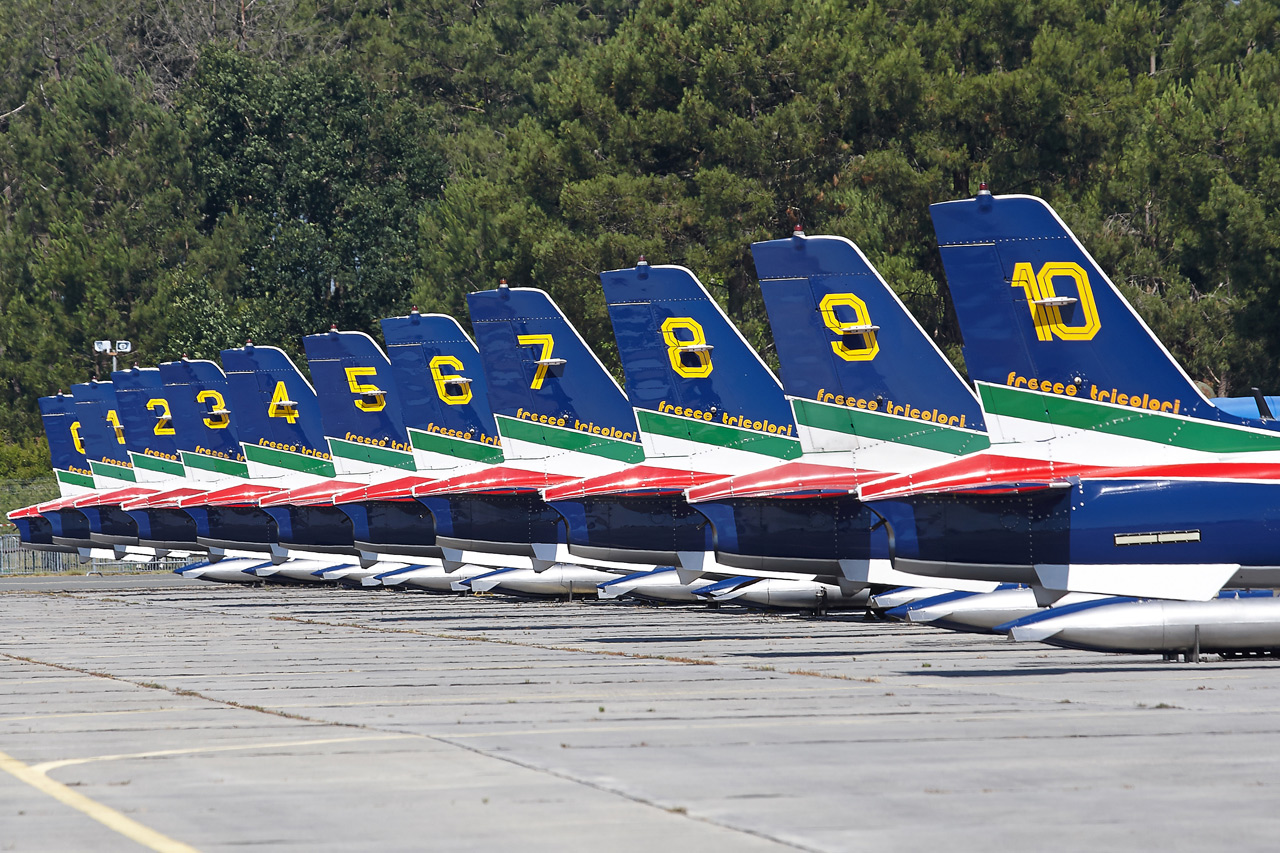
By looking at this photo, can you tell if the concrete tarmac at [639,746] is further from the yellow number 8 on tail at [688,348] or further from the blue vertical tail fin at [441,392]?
the blue vertical tail fin at [441,392]

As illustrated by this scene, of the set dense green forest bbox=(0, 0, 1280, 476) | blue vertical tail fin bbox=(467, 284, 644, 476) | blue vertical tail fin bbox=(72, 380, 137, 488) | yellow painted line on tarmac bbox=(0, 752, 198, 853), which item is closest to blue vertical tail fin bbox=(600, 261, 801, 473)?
blue vertical tail fin bbox=(467, 284, 644, 476)

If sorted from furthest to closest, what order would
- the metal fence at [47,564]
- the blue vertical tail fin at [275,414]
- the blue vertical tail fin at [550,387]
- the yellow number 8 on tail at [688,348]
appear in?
the metal fence at [47,564] < the blue vertical tail fin at [275,414] < the blue vertical tail fin at [550,387] < the yellow number 8 on tail at [688,348]

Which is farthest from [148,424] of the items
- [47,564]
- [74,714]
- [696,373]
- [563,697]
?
[563,697]

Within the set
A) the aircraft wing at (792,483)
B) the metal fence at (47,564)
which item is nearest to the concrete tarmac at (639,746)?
the aircraft wing at (792,483)

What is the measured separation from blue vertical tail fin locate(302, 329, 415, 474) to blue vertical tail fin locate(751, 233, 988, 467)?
45.1ft

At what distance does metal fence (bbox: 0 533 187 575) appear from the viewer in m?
58.1

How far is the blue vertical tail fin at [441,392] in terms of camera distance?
107 feet

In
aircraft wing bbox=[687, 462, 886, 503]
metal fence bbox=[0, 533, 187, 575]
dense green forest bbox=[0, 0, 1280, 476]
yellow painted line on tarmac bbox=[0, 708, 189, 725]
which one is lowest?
metal fence bbox=[0, 533, 187, 575]

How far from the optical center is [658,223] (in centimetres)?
5066

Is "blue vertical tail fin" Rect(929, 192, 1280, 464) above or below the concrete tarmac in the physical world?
above

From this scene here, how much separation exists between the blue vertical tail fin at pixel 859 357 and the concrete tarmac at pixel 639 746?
2.72 meters

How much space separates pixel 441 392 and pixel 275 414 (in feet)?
27.1

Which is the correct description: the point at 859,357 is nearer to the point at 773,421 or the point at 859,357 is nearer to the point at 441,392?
the point at 773,421

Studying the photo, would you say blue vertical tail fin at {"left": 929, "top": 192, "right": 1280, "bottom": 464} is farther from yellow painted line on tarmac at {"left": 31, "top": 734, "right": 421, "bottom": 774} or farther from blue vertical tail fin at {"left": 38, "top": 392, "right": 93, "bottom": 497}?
blue vertical tail fin at {"left": 38, "top": 392, "right": 93, "bottom": 497}
